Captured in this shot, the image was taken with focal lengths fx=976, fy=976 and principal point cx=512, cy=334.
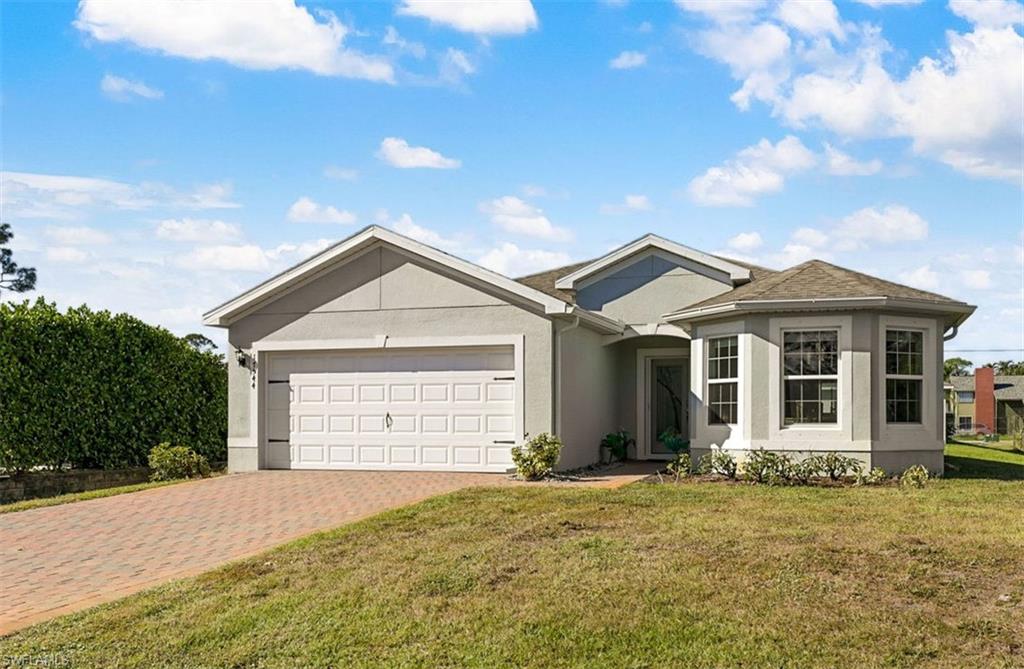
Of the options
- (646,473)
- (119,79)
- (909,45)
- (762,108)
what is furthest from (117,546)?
(909,45)

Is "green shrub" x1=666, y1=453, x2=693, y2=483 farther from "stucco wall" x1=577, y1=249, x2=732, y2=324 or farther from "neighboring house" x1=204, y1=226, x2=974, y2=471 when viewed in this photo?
"stucco wall" x1=577, y1=249, x2=732, y2=324

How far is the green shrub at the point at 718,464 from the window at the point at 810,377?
1.13 m

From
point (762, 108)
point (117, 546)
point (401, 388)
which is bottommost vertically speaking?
point (117, 546)

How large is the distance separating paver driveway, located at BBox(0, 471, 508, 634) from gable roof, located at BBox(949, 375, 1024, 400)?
5824 centimetres

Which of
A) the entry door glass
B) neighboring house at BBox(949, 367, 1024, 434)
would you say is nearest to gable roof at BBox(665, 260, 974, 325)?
the entry door glass

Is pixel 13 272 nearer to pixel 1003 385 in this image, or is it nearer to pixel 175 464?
pixel 175 464

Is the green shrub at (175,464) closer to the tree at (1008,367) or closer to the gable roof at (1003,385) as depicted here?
the gable roof at (1003,385)

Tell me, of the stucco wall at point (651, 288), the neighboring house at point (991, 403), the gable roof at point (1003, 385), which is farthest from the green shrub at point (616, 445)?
the gable roof at point (1003, 385)

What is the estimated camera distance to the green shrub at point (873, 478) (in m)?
15.5

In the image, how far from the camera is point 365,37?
13641mm

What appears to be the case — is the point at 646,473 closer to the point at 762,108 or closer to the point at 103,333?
the point at 762,108

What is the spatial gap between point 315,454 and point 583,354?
5.51 metres

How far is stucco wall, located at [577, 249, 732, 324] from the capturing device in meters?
21.3

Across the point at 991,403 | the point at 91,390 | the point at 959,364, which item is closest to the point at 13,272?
the point at 91,390
